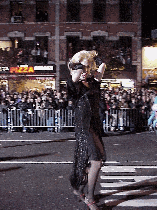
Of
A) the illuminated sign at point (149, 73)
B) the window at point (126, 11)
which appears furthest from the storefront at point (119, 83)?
the window at point (126, 11)

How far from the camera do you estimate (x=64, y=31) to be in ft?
94.3

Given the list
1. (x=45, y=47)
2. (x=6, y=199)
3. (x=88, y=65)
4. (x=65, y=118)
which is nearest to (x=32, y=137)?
(x=65, y=118)

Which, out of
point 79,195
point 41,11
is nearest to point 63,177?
point 79,195

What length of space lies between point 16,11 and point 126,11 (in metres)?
8.26

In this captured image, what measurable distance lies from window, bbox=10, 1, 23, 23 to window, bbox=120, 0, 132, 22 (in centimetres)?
754

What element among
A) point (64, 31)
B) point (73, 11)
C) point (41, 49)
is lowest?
point (41, 49)

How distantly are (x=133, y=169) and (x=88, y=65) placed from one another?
3.30 m

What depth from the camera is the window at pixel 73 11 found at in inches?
1131

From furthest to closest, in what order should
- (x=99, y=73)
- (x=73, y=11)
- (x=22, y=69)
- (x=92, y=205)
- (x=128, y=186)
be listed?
(x=73, y=11), (x=22, y=69), (x=128, y=186), (x=99, y=73), (x=92, y=205)

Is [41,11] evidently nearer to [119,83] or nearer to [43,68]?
[43,68]

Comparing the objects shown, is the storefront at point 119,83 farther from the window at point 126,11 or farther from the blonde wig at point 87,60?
the blonde wig at point 87,60

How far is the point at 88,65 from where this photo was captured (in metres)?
4.81

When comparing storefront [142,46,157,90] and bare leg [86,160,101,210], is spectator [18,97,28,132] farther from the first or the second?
storefront [142,46,157,90]

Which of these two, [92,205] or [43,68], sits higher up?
[43,68]
